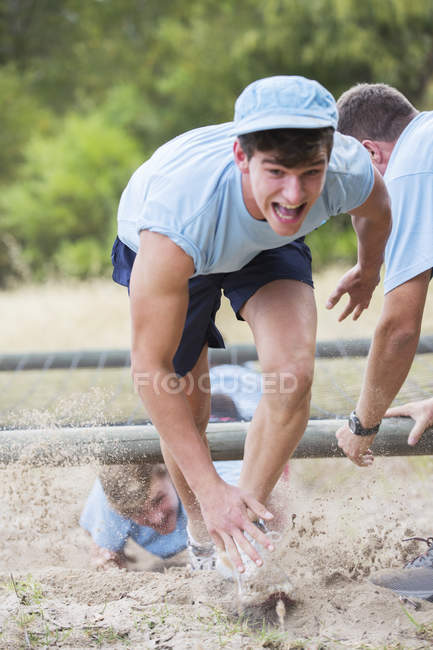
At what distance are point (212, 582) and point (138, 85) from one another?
1227cm

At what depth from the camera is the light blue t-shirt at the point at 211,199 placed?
1643 mm

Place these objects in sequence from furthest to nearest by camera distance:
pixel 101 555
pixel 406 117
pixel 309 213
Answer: pixel 101 555, pixel 406 117, pixel 309 213

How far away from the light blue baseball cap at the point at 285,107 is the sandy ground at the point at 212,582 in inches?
45.4

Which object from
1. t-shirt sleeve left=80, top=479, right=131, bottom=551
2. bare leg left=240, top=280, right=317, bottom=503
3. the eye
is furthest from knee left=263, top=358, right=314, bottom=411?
t-shirt sleeve left=80, top=479, right=131, bottom=551

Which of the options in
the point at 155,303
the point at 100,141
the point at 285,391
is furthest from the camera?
the point at 100,141

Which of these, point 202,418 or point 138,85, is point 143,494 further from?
point 138,85

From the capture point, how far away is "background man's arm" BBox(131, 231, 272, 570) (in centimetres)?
161

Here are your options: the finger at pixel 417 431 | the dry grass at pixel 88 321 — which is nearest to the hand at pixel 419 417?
the finger at pixel 417 431

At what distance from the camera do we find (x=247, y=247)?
6.00 ft

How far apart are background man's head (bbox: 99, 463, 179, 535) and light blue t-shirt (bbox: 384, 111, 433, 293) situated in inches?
41.2

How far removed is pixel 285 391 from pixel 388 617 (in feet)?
2.02

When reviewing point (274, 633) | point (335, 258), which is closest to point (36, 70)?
point (335, 258)

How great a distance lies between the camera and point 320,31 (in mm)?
10102

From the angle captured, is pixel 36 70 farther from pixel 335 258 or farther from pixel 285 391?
pixel 285 391
